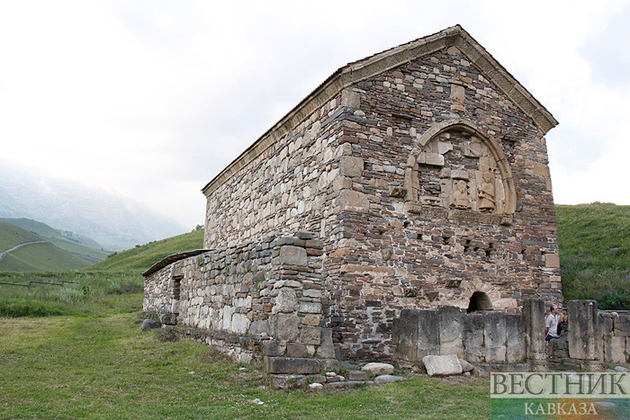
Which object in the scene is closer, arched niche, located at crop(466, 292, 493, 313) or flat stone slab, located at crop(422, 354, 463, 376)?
flat stone slab, located at crop(422, 354, 463, 376)

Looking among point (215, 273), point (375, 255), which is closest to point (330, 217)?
point (375, 255)

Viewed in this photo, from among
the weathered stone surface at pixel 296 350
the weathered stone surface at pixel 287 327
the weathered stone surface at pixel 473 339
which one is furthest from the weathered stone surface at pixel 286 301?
the weathered stone surface at pixel 473 339

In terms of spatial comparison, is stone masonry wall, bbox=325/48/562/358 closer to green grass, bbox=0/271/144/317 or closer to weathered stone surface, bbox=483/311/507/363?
weathered stone surface, bbox=483/311/507/363

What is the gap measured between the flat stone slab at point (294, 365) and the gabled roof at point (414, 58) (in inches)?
249

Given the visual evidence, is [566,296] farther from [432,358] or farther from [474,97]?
[432,358]

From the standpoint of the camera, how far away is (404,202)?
11.0m

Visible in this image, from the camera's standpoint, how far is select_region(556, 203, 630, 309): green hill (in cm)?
1623

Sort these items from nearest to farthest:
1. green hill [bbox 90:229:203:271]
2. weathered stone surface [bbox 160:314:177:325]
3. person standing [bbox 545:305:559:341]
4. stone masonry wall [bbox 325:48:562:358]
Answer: person standing [bbox 545:305:559:341] < stone masonry wall [bbox 325:48:562:358] < weathered stone surface [bbox 160:314:177:325] < green hill [bbox 90:229:203:271]

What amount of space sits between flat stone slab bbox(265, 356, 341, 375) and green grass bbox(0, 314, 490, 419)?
0.79ft

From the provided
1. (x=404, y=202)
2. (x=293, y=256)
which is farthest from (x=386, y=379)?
(x=404, y=202)

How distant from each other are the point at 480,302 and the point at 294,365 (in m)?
6.33

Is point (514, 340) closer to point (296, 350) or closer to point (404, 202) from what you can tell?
point (404, 202)

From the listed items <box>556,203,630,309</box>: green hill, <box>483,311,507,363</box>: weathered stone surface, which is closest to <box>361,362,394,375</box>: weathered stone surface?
<box>483,311,507,363</box>: weathered stone surface

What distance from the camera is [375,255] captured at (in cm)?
1050
